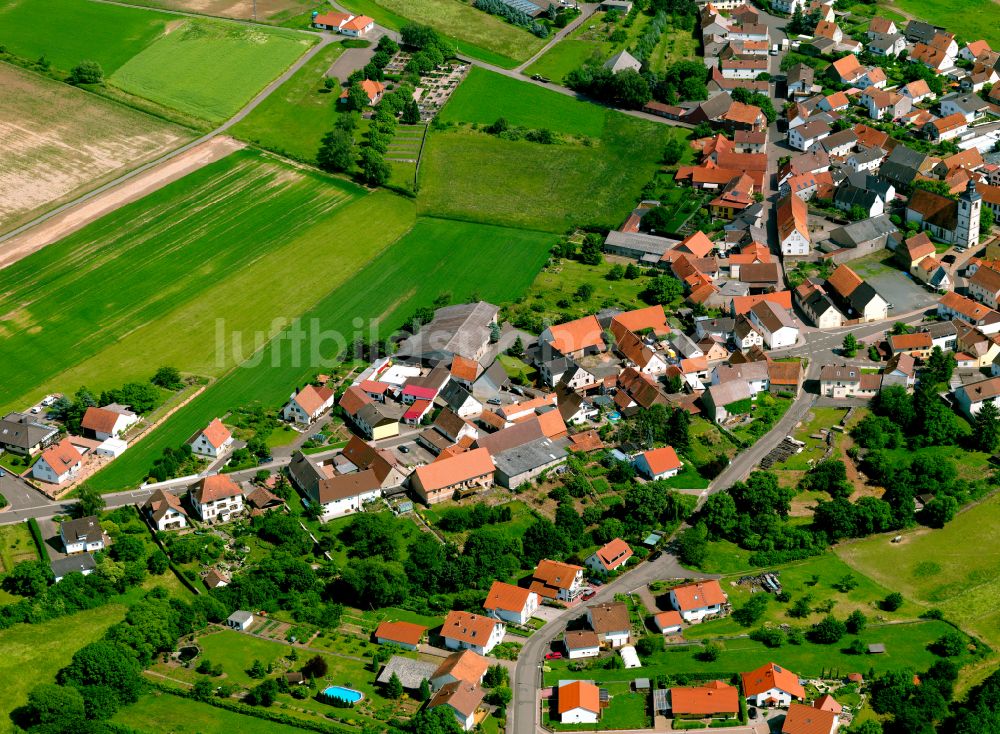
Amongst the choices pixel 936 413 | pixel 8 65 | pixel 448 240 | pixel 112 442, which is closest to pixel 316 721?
pixel 112 442

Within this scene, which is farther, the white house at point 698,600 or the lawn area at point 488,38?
the lawn area at point 488,38

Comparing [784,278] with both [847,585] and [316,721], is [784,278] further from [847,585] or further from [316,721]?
[316,721]

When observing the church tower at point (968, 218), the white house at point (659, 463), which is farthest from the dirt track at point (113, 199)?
the church tower at point (968, 218)

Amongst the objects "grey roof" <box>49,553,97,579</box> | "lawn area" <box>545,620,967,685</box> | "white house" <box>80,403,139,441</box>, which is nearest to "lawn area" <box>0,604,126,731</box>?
"grey roof" <box>49,553,97,579</box>

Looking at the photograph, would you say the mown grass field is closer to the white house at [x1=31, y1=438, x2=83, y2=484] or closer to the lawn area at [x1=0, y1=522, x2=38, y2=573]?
the white house at [x1=31, y1=438, x2=83, y2=484]

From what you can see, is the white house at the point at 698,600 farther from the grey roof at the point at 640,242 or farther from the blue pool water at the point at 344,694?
the grey roof at the point at 640,242

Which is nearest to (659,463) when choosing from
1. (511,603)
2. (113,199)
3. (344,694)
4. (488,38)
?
(511,603)
